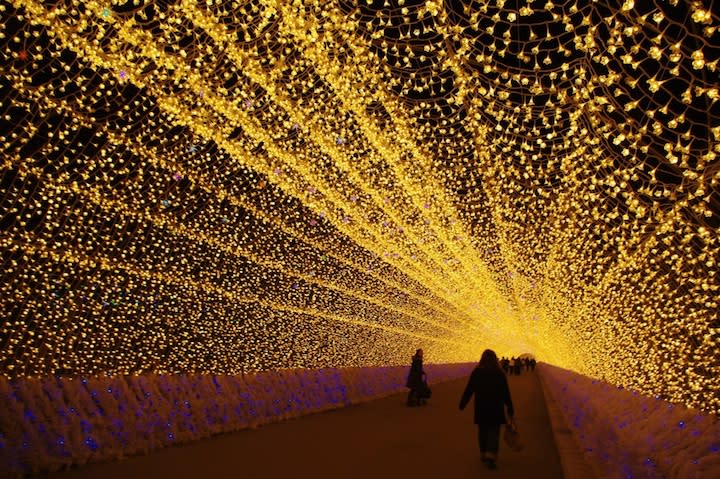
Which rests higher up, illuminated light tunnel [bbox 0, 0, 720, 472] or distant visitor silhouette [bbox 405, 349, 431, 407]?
illuminated light tunnel [bbox 0, 0, 720, 472]

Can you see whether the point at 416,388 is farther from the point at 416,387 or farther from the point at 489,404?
the point at 489,404

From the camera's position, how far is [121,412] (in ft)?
20.7

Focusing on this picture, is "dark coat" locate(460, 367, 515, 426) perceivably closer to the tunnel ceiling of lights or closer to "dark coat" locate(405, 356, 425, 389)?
the tunnel ceiling of lights

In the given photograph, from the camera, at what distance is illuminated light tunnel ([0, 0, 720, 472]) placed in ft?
17.8

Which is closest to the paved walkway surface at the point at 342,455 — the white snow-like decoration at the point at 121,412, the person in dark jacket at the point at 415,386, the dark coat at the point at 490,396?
the white snow-like decoration at the point at 121,412

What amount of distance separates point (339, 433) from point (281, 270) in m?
8.18

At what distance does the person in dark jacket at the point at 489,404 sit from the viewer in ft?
22.1

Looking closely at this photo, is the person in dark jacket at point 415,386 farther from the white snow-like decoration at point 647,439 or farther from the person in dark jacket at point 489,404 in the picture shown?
the white snow-like decoration at point 647,439

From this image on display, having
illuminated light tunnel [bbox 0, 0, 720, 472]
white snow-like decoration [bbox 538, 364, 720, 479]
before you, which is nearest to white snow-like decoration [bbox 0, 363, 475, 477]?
illuminated light tunnel [bbox 0, 0, 720, 472]

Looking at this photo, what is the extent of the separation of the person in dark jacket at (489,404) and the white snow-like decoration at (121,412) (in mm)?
3136

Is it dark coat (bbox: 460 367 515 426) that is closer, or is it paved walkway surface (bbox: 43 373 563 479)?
paved walkway surface (bbox: 43 373 563 479)

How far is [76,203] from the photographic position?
10258 mm

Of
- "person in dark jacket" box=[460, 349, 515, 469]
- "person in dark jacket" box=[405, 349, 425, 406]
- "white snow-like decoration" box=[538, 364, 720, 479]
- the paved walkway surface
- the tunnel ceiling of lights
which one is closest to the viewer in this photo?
"white snow-like decoration" box=[538, 364, 720, 479]

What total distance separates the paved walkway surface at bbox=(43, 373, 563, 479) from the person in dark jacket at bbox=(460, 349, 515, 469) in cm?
22
